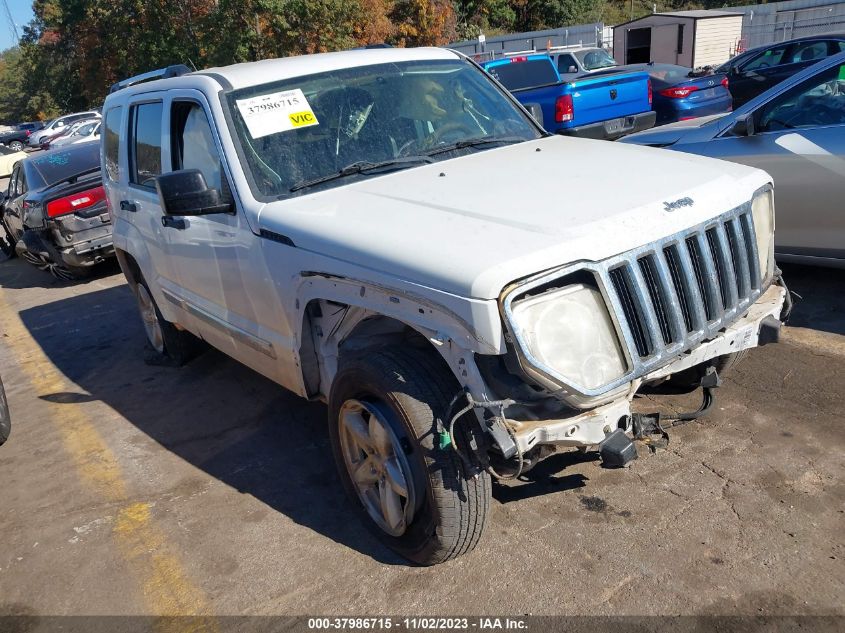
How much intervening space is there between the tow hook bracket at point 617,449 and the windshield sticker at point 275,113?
2209 mm

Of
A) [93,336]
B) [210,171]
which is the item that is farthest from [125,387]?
[210,171]

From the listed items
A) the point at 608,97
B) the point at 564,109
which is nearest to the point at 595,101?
the point at 608,97

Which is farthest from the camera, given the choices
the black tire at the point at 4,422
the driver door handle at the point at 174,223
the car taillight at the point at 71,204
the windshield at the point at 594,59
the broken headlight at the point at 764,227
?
the windshield at the point at 594,59

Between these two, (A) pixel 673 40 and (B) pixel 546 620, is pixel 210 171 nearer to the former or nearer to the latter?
(B) pixel 546 620

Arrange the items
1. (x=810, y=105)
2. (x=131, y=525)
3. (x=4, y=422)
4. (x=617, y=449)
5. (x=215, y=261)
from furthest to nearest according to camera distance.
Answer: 1. (x=810, y=105)
2. (x=4, y=422)
3. (x=215, y=261)
4. (x=131, y=525)
5. (x=617, y=449)

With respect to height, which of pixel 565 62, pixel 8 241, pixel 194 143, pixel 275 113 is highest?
pixel 275 113

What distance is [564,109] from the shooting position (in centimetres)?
1091

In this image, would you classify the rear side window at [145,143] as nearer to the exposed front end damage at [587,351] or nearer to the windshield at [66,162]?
the exposed front end damage at [587,351]

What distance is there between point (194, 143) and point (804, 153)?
3919 millimetres

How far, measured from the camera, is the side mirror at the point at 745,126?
544 centimetres

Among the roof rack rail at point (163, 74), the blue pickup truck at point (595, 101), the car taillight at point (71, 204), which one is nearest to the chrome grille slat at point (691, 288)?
the roof rack rail at point (163, 74)

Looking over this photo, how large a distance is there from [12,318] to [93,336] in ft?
6.96

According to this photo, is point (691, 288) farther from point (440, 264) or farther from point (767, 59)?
point (767, 59)

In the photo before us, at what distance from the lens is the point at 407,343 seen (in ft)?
10.6
